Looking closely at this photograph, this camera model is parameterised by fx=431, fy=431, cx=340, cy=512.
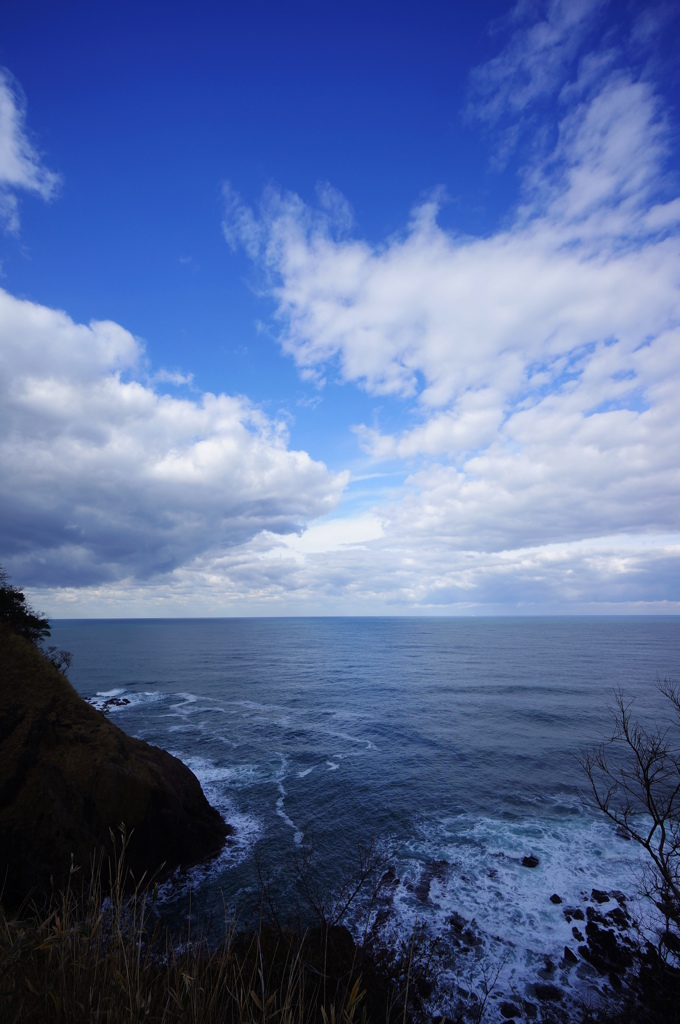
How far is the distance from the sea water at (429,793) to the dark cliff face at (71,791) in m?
2.52

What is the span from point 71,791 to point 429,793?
2214cm

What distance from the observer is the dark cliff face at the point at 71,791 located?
18516 millimetres

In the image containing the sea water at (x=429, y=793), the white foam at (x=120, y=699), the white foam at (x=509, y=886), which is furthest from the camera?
the white foam at (x=120, y=699)

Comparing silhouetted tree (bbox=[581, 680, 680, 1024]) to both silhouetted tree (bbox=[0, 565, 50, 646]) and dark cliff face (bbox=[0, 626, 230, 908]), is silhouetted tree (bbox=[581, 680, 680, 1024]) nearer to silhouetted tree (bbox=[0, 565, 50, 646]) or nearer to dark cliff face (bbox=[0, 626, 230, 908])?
dark cliff face (bbox=[0, 626, 230, 908])

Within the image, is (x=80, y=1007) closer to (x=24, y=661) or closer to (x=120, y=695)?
(x=24, y=661)

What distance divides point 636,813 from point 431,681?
47.3m

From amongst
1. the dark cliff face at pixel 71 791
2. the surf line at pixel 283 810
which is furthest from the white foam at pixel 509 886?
the dark cliff face at pixel 71 791

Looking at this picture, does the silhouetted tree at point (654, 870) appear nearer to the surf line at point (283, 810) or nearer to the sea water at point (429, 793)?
the sea water at point (429, 793)

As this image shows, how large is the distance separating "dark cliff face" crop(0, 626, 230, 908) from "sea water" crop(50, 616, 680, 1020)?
99.0 inches

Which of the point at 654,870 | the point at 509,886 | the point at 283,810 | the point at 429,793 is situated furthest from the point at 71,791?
the point at 654,870

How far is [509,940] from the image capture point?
1725cm

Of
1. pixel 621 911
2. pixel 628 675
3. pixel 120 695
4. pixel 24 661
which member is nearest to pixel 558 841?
pixel 621 911

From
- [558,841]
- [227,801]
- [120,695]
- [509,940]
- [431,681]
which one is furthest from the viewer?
[431,681]

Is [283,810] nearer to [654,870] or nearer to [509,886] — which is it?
[509,886]
